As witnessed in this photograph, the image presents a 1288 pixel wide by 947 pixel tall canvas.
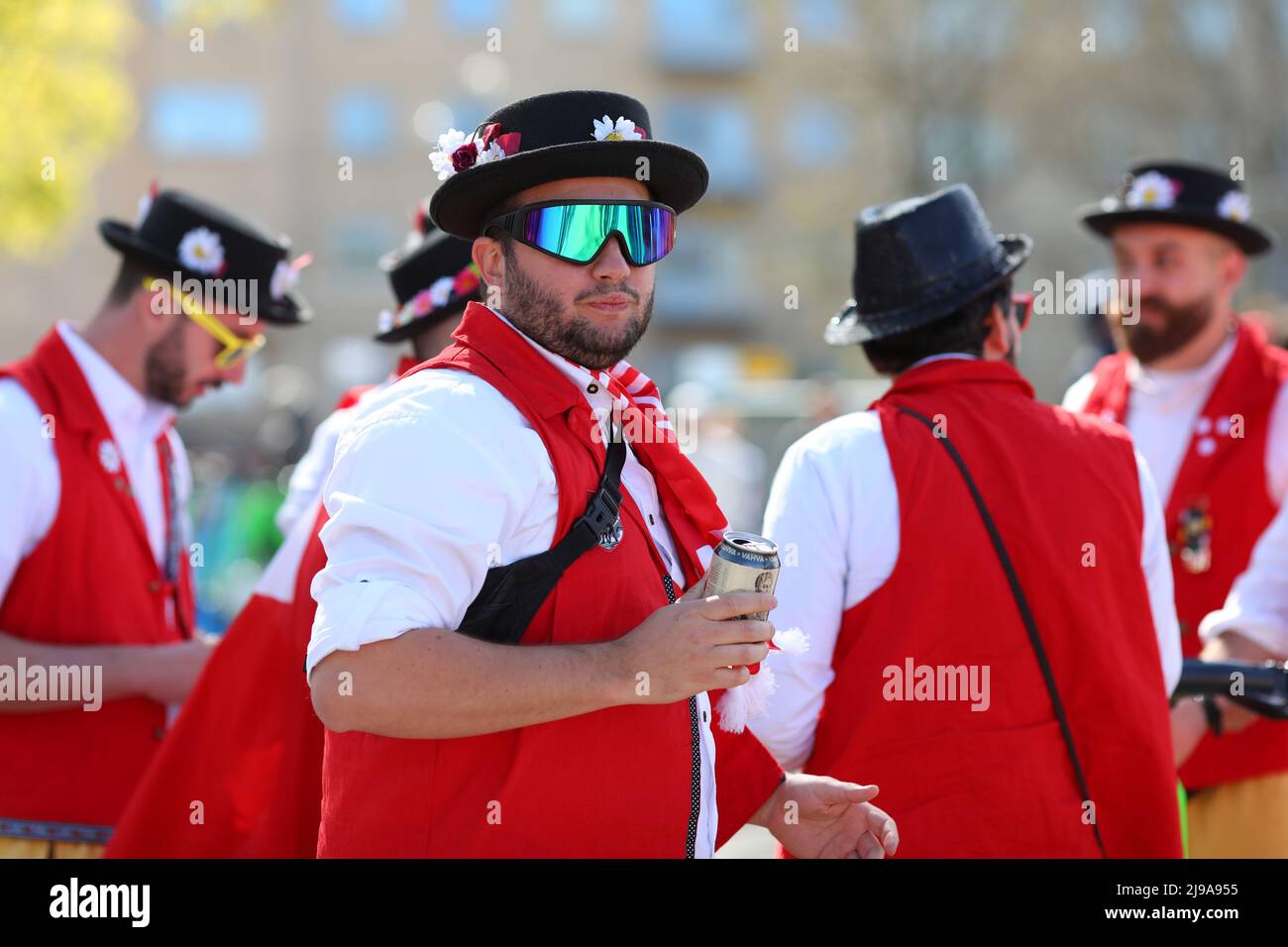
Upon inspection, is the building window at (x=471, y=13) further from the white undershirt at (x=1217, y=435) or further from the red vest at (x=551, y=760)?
the red vest at (x=551, y=760)

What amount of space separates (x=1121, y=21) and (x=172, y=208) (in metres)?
27.1

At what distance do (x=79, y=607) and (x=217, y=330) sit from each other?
1.01 metres

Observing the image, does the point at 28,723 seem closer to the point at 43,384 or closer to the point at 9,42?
the point at 43,384

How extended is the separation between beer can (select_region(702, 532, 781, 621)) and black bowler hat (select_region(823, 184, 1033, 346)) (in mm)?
1360

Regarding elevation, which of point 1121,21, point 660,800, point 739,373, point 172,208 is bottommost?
→ point 660,800

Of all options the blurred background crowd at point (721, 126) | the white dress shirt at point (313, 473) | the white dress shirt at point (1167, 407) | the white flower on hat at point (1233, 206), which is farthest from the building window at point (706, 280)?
the white dress shirt at point (313, 473)

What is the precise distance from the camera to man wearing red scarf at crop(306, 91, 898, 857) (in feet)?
7.30

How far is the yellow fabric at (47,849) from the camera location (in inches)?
149

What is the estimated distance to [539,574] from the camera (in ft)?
7.82

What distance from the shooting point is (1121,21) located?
2797 centimetres

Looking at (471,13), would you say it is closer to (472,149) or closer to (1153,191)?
(1153,191)

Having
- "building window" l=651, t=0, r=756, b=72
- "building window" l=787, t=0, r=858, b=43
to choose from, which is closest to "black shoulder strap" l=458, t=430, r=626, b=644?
"building window" l=787, t=0, r=858, b=43

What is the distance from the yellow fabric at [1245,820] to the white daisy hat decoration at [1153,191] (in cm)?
205
